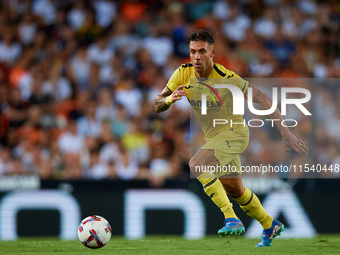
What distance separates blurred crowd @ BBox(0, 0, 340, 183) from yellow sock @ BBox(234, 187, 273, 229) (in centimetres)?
278

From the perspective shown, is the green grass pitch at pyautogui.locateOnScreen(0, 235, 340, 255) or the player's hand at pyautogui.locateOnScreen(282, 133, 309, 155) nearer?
the green grass pitch at pyautogui.locateOnScreen(0, 235, 340, 255)

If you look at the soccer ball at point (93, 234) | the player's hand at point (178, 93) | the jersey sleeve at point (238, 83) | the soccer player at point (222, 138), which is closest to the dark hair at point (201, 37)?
the soccer player at point (222, 138)

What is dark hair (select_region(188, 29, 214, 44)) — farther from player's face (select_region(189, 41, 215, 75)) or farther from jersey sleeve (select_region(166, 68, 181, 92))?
jersey sleeve (select_region(166, 68, 181, 92))

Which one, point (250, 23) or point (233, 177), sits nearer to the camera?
point (233, 177)

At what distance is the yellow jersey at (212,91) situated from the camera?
7.02 metres

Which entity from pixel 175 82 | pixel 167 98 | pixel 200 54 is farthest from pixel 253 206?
pixel 200 54

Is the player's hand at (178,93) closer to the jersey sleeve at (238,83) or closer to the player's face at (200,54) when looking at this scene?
the player's face at (200,54)

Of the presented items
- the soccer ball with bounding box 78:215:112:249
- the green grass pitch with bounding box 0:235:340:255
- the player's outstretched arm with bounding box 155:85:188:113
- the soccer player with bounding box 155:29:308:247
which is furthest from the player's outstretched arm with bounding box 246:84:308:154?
the soccer ball with bounding box 78:215:112:249

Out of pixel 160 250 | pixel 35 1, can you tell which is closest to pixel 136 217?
pixel 160 250

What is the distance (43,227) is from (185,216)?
7.88 feet

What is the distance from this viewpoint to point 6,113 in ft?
38.9

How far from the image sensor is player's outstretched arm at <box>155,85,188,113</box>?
21.4 feet

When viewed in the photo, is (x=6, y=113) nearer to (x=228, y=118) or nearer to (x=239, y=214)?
(x=239, y=214)

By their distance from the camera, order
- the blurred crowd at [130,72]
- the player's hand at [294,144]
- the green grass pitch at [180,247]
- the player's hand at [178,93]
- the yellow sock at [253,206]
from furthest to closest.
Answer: the blurred crowd at [130,72]
the yellow sock at [253,206]
the player's hand at [294,144]
the green grass pitch at [180,247]
the player's hand at [178,93]
